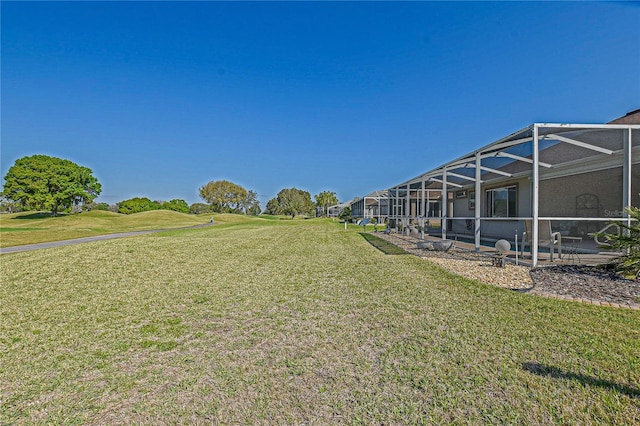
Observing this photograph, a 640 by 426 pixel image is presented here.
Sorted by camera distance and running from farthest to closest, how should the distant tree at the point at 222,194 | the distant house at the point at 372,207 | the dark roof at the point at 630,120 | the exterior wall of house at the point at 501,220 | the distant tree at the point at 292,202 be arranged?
the distant tree at the point at 222,194, the distant tree at the point at 292,202, the distant house at the point at 372,207, the exterior wall of house at the point at 501,220, the dark roof at the point at 630,120

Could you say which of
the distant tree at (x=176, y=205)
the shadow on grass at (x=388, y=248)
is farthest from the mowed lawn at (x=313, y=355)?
the distant tree at (x=176, y=205)

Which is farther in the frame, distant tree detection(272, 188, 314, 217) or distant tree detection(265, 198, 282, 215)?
distant tree detection(265, 198, 282, 215)

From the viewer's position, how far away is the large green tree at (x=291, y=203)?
60.5 m

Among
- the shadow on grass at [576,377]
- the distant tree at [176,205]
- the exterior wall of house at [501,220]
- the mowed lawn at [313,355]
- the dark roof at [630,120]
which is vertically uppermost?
the dark roof at [630,120]

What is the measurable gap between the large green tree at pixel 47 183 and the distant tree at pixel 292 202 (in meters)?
30.8

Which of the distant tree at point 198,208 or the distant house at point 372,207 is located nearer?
the distant house at point 372,207

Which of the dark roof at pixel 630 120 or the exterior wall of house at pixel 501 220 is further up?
the dark roof at pixel 630 120

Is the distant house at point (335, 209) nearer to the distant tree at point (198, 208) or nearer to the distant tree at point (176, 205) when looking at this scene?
the distant tree at point (198, 208)

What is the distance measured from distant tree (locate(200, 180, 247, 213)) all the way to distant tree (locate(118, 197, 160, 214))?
389 inches

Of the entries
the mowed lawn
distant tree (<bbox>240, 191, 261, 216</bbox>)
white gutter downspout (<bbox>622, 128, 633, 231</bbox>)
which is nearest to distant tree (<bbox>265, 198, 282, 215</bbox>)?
distant tree (<bbox>240, 191, 261, 216</bbox>)

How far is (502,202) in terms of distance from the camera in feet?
44.3

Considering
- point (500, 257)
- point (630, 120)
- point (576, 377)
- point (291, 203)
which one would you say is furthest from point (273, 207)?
point (576, 377)

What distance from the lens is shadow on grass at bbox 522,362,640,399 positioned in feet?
7.40

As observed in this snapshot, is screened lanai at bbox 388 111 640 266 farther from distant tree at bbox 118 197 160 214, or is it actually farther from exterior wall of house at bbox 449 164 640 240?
distant tree at bbox 118 197 160 214
